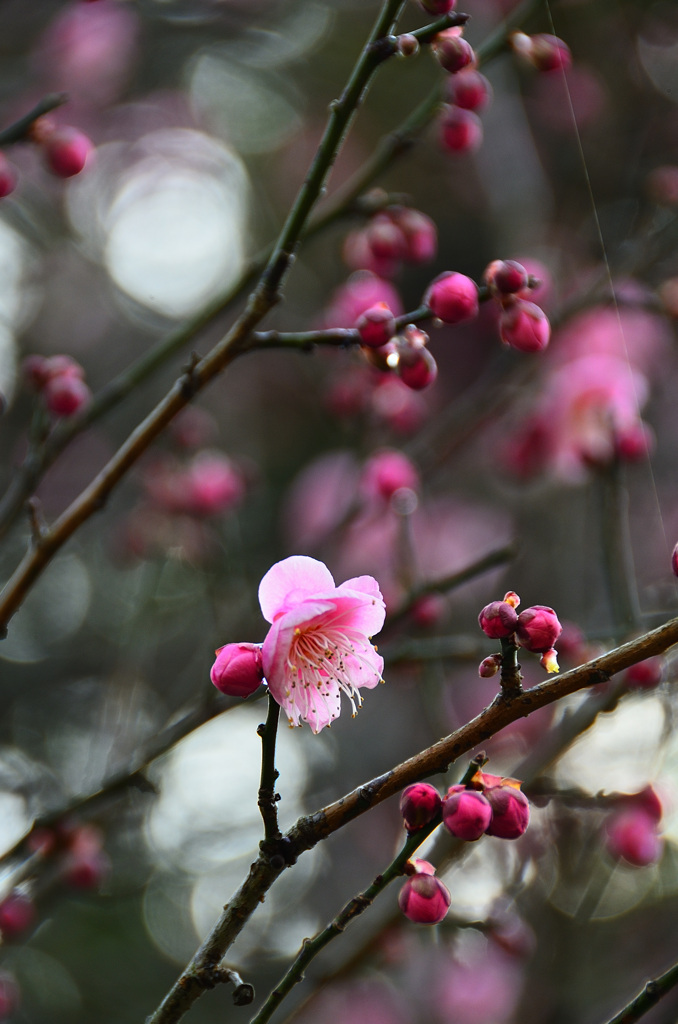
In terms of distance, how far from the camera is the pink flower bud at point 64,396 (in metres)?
1.62

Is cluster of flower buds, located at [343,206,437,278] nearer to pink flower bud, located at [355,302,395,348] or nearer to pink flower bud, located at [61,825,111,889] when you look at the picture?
pink flower bud, located at [355,302,395,348]

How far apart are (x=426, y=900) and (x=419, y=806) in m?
0.13

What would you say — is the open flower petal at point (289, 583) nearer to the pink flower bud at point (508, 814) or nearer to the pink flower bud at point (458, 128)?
the pink flower bud at point (508, 814)

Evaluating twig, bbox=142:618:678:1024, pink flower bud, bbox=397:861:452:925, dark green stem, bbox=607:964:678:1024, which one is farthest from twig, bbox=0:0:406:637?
dark green stem, bbox=607:964:678:1024

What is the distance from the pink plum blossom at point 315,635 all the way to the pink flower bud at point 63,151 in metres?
0.99

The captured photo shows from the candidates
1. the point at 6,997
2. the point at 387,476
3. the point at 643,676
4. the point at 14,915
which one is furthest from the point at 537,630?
the point at 6,997

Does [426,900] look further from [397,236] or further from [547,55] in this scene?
[547,55]

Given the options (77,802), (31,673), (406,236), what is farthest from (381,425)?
(31,673)

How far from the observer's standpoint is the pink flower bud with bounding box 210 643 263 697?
3.22 ft

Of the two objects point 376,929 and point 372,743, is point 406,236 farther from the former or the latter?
point 372,743

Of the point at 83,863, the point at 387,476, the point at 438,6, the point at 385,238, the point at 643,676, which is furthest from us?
the point at 387,476

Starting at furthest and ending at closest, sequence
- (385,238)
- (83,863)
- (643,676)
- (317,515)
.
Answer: (317,515)
(83,863)
(385,238)
(643,676)

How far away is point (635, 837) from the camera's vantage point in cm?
173

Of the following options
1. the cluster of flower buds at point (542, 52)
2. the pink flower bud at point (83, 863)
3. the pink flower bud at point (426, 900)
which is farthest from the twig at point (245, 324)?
the pink flower bud at point (83, 863)
